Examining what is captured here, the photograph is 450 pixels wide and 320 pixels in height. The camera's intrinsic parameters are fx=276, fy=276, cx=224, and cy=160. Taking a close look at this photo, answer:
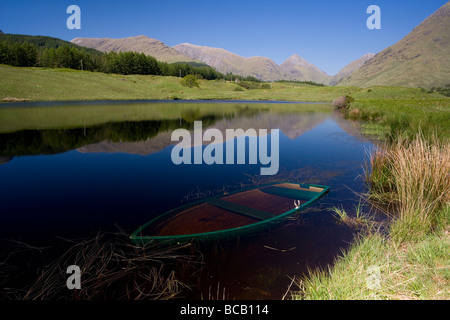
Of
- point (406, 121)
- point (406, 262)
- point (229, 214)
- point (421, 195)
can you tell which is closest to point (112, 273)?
point (229, 214)

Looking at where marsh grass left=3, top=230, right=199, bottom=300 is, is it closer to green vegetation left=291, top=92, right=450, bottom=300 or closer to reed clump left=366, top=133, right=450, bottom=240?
green vegetation left=291, top=92, right=450, bottom=300

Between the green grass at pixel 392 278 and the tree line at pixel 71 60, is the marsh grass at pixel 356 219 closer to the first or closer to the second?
the green grass at pixel 392 278

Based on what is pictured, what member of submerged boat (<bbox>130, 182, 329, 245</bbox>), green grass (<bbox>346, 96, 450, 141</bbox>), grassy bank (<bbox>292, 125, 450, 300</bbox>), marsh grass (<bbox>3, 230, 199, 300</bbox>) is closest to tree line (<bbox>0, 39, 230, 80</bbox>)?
green grass (<bbox>346, 96, 450, 141</bbox>)

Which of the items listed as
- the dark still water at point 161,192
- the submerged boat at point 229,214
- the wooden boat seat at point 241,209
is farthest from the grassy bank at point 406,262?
the wooden boat seat at point 241,209

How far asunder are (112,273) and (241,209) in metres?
4.22

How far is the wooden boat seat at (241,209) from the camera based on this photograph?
26.8 ft

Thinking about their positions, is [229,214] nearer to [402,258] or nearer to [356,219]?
[356,219]

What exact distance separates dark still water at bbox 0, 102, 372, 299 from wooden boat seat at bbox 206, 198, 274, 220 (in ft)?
2.10

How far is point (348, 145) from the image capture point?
69.5 feet

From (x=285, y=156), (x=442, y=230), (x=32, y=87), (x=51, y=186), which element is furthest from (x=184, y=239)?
(x=32, y=87)

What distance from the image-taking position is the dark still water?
242 inches

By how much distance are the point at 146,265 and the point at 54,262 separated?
205 cm

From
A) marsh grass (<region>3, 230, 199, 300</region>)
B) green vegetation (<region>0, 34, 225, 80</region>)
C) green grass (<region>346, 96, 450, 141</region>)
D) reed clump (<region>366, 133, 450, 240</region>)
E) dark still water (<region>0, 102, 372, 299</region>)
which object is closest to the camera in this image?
marsh grass (<region>3, 230, 199, 300</region>)

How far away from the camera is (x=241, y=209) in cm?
867
